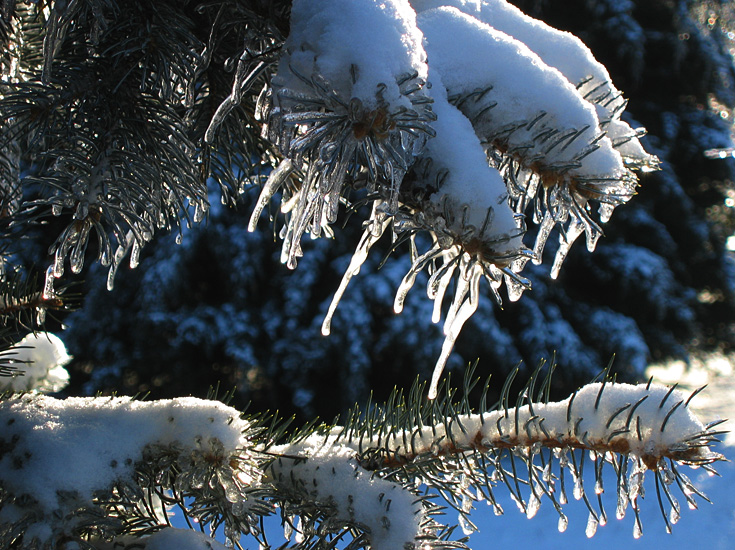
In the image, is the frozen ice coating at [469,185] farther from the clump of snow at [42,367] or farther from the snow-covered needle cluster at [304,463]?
the clump of snow at [42,367]

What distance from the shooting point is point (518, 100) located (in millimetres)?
591

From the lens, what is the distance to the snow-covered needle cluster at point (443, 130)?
513 mm

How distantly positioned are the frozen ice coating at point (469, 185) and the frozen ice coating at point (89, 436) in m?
0.41

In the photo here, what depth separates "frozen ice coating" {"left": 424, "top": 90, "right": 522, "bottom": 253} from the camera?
540mm

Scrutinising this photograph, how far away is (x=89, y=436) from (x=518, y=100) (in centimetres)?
66

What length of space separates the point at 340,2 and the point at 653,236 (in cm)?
511

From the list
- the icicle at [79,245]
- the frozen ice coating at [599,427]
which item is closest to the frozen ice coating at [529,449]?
the frozen ice coating at [599,427]

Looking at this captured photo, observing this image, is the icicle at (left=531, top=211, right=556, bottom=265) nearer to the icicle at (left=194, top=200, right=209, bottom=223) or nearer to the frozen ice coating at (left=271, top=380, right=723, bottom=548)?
the frozen ice coating at (left=271, top=380, right=723, bottom=548)

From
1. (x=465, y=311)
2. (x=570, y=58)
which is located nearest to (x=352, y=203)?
(x=465, y=311)

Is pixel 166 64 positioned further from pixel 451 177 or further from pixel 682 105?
pixel 682 105

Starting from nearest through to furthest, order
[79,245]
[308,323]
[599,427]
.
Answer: [599,427]
[79,245]
[308,323]

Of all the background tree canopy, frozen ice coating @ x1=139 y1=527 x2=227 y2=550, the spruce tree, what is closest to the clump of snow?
the spruce tree

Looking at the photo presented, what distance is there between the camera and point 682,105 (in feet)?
19.1

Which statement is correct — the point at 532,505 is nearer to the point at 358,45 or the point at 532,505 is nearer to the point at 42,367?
the point at 358,45
